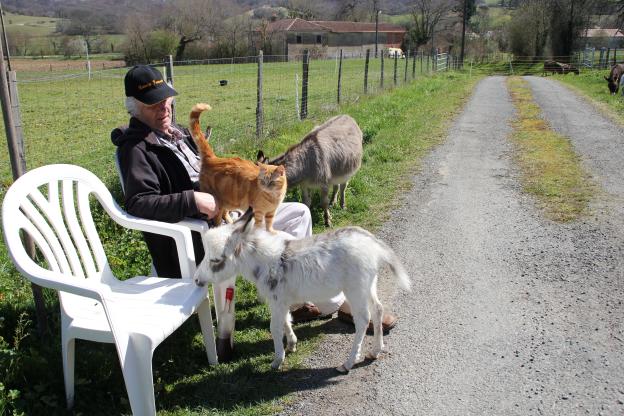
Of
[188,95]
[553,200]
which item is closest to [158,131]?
[553,200]

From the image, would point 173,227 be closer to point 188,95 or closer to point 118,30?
point 188,95

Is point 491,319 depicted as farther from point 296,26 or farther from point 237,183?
point 296,26

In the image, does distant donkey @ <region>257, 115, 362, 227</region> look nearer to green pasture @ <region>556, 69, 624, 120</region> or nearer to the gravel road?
the gravel road

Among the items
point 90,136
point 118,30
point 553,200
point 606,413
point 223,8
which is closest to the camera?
point 606,413

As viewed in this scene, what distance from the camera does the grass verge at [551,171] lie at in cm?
673

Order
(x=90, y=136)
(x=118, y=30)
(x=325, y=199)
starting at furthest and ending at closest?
1. (x=118, y=30)
2. (x=90, y=136)
3. (x=325, y=199)

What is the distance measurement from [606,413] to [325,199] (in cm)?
398

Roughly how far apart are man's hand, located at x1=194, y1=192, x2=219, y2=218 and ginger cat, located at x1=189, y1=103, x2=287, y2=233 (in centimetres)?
23

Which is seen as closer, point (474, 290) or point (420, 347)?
point (420, 347)

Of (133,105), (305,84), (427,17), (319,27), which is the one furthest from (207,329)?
(319,27)

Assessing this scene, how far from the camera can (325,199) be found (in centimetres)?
635

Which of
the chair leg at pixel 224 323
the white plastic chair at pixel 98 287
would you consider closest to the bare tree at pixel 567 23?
the chair leg at pixel 224 323

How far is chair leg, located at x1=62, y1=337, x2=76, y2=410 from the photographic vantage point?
3014 mm

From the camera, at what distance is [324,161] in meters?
6.34
